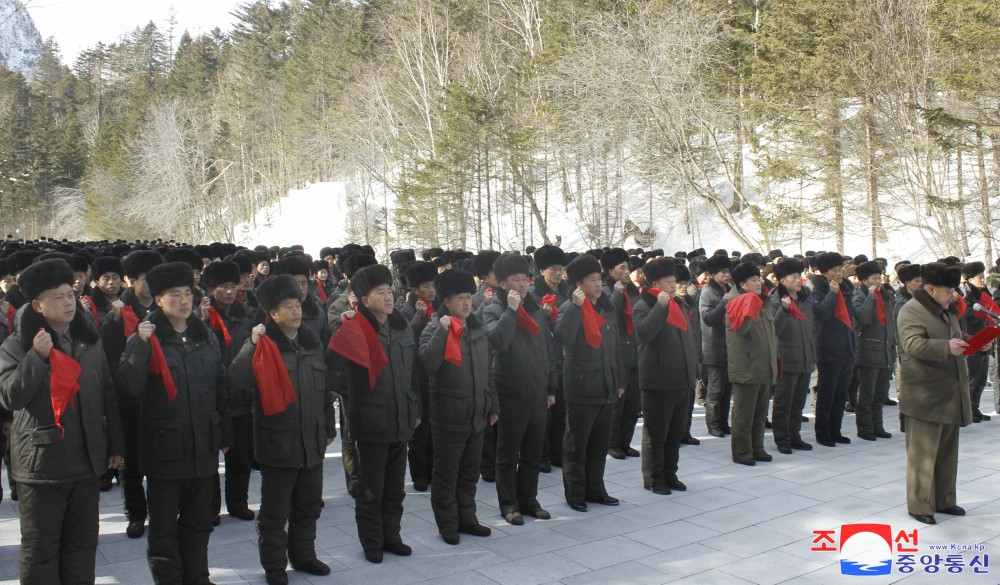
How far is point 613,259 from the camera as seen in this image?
358 inches

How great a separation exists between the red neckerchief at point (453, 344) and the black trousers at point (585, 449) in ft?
4.39

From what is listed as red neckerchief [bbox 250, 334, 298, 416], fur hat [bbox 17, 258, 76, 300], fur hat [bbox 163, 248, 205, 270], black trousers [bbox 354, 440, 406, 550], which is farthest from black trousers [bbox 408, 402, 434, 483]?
fur hat [bbox 17, 258, 76, 300]

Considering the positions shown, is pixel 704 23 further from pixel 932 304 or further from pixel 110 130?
pixel 110 130

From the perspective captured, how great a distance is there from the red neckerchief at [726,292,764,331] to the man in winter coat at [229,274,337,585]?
4.57 m

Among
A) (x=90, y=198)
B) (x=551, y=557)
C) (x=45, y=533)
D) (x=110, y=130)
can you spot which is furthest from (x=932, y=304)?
(x=110, y=130)

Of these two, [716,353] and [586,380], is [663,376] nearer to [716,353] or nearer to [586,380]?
[586,380]

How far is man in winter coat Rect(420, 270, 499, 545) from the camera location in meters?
5.53

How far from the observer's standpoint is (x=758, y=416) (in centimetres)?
813

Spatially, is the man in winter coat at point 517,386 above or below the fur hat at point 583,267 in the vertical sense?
below

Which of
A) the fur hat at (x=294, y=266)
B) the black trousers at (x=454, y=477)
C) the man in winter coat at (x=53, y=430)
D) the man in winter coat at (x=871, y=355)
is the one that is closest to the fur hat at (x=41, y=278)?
the man in winter coat at (x=53, y=430)

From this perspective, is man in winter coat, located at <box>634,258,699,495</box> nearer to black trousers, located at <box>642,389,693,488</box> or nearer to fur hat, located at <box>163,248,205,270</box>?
black trousers, located at <box>642,389,693,488</box>

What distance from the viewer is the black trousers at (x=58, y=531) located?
13.6 ft

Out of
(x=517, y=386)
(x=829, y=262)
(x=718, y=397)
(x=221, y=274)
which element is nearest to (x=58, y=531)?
(x=221, y=274)

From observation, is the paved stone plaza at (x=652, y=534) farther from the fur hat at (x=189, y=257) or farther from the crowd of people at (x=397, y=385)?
the fur hat at (x=189, y=257)
